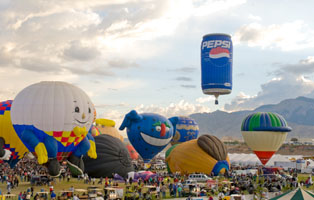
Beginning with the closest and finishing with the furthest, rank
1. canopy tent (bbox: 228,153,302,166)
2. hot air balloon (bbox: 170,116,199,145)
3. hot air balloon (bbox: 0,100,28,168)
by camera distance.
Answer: hot air balloon (bbox: 0,100,28,168) → canopy tent (bbox: 228,153,302,166) → hot air balloon (bbox: 170,116,199,145)

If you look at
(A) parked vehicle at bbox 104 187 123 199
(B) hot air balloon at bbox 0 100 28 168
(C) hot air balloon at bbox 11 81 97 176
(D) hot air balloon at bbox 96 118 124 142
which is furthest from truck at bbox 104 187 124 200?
(D) hot air balloon at bbox 96 118 124 142

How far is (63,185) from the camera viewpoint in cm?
2650

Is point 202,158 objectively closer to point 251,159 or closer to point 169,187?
point 169,187

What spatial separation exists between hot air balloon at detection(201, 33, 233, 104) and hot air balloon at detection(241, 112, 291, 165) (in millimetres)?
7682

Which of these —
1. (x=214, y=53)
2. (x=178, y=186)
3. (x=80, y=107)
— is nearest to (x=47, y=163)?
(x=80, y=107)

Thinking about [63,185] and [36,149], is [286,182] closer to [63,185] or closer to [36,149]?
[63,185]

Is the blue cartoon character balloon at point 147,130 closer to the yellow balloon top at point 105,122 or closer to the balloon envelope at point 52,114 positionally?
the yellow balloon top at point 105,122

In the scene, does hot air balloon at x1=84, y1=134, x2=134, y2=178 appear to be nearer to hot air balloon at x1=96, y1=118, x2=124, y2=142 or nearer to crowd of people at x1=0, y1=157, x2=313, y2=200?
crowd of people at x1=0, y1=157, x2=313, y2=200

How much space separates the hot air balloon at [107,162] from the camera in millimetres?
30594

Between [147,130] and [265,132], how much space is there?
448 inches

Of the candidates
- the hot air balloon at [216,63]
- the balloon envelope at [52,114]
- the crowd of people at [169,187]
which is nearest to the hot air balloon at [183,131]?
the hot air balloon at [216,63]

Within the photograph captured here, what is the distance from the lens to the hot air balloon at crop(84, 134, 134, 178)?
3059 centimetres

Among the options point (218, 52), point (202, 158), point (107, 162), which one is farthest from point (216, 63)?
point (107, 162)

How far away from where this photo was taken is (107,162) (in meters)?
30.7
